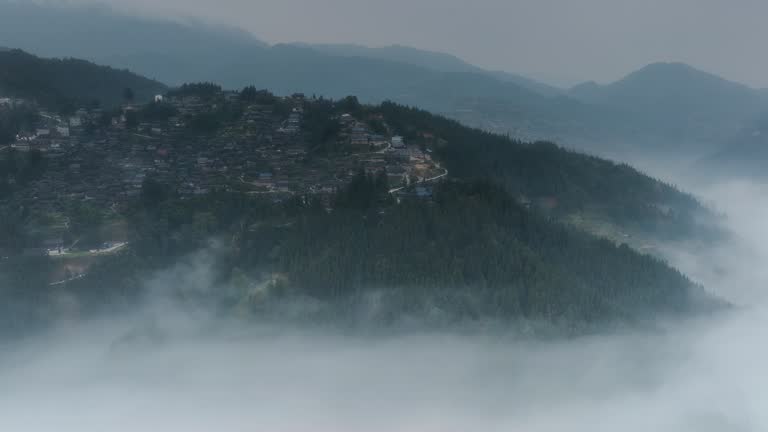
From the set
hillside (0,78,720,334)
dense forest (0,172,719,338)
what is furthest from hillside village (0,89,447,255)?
dense forest (0,172,719,338)

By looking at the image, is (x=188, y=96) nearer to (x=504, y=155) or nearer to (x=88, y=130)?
(x=88, y=130)

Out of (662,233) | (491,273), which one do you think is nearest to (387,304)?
(491,273)

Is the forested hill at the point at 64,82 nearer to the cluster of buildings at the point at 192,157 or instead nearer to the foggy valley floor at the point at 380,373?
the cluster of buildings at the point at 192,157

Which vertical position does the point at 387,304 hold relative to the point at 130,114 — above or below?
below

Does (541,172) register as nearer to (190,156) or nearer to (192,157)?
(192,157)

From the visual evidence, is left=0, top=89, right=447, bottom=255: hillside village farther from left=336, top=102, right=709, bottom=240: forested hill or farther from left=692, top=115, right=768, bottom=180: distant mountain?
left=692, top=115, right=768, bottom=180: distant mountain

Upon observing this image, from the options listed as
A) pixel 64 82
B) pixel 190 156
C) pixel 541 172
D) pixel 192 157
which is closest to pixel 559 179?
pixel 541 172
